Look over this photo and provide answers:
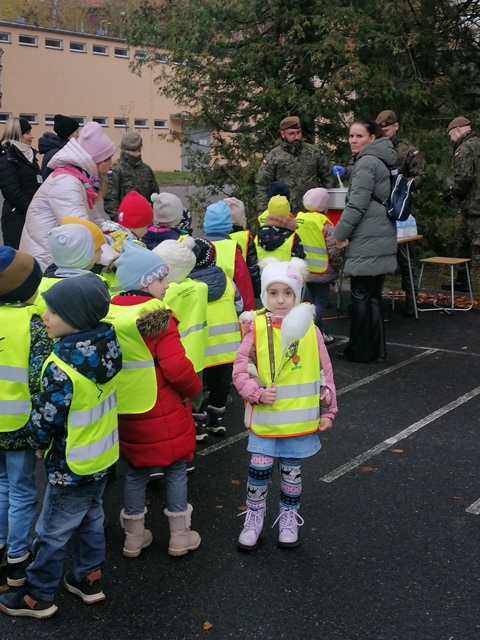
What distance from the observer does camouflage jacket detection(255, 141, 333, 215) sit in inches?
368

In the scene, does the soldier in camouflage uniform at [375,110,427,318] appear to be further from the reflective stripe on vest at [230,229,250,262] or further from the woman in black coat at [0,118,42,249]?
the woman in black coat at [0,118,42,249]

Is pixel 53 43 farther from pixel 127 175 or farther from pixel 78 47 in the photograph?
pixel 127 175

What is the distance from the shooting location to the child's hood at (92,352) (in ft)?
11.1

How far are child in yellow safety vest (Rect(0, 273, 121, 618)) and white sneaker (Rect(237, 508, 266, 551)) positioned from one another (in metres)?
0.85

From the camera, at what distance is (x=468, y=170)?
33.1 feet

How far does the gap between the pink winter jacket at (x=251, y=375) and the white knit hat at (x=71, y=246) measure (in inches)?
33.5

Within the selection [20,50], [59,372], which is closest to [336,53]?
[59,372]

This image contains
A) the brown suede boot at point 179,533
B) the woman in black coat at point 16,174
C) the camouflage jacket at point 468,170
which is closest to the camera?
the brown suede boot at point 179,533

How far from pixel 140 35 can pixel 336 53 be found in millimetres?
3449

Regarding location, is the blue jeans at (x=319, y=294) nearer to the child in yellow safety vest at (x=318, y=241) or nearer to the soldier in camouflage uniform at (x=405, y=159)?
the child in yellow safety vest at (x=318, y=241)

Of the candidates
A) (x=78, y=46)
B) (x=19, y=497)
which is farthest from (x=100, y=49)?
(x=19, y=497)

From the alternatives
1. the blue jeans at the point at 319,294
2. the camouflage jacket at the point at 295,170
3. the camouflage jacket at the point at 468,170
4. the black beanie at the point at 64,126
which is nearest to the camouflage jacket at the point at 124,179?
the camouflage jacket at the point at 295,170

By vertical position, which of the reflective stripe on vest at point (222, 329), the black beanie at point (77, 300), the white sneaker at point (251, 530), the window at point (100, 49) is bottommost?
the white sneaker at point (251, 530)

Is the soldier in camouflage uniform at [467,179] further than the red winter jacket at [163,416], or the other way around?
the soldier in camouflage uniform at [467,179]
